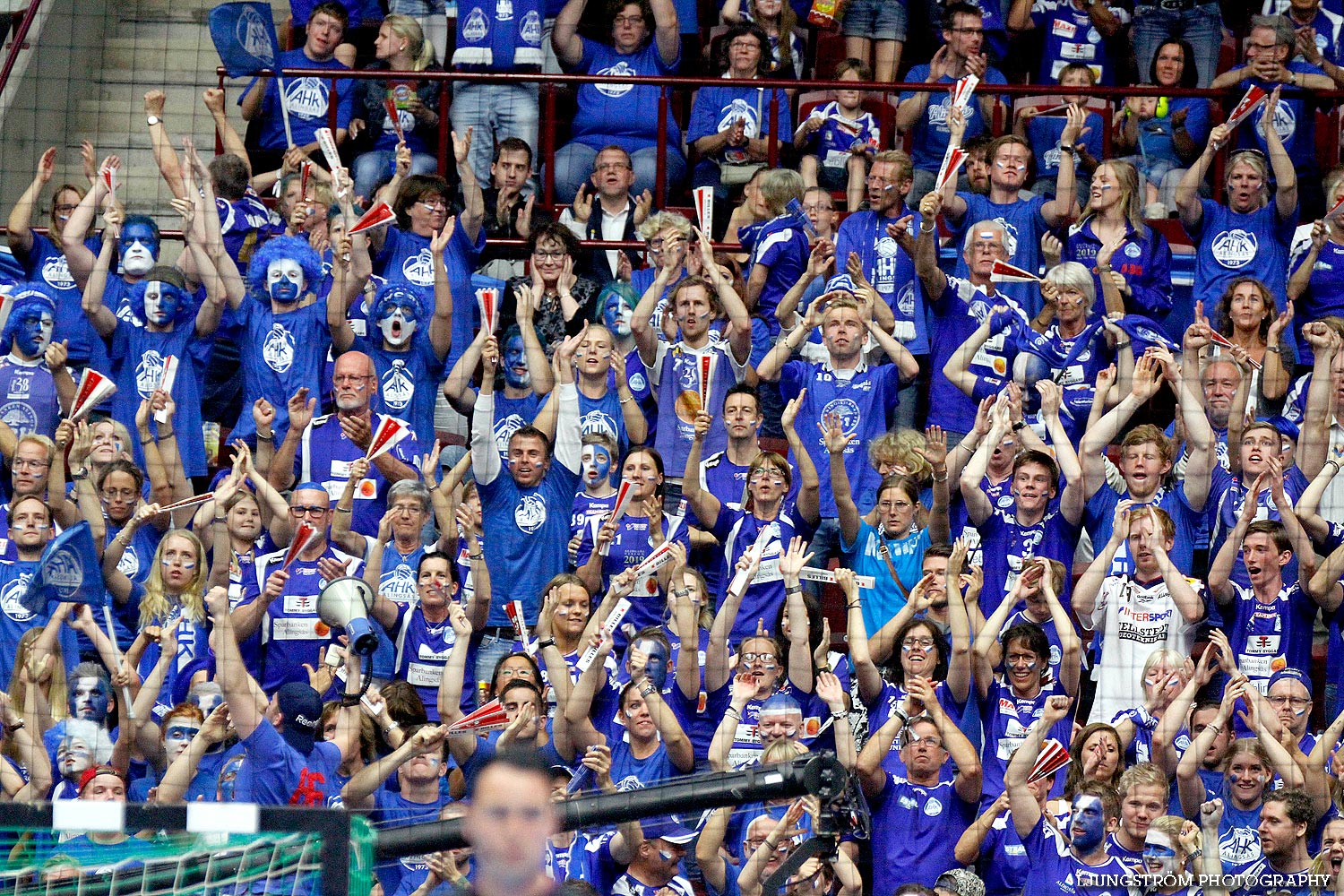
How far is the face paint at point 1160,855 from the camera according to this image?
7273 millimetres

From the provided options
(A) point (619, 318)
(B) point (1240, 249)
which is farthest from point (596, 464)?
(B) point (1240, 249)

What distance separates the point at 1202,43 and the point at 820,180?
82.3 inches

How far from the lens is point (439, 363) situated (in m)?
9.24

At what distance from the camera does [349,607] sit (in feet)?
26.3

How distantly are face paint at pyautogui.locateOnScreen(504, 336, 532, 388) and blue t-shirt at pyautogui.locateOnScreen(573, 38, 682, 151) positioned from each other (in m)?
1.56

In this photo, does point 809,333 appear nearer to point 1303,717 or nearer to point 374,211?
point 374,211

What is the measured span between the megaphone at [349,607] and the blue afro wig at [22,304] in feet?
6.29

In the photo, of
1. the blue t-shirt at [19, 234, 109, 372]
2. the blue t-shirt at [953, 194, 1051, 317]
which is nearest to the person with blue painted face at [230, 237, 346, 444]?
the blue t-shirt at [19, 234, 109, 372]

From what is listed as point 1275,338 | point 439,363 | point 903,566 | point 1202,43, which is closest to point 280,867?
point 903,566

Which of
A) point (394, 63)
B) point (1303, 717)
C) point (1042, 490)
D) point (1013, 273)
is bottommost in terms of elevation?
point (1303, 717)

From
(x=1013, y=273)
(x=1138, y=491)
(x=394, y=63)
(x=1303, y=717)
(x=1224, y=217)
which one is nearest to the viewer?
(x=1303, y=717)

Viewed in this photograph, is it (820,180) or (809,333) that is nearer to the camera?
(809,333)

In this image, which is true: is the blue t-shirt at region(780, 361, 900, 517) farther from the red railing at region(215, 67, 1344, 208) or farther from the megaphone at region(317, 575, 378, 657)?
the megaphone at region(317, 575, 378, 657)

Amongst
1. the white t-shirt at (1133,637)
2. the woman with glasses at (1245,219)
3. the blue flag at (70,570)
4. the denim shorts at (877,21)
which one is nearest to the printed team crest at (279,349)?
the blue flag at (70,570)
